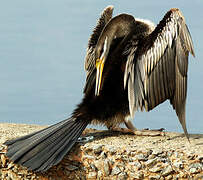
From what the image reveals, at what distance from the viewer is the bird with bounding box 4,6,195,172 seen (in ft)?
14.3

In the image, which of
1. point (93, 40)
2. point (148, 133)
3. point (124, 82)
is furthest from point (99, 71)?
point (148, 133)

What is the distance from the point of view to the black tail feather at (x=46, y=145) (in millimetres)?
4195

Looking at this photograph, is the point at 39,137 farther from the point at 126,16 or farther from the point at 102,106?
the point at 126,16

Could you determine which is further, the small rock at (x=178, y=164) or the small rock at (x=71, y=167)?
the small rock at (x=71, y=167)

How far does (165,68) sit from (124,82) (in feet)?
1.66

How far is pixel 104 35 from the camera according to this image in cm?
446

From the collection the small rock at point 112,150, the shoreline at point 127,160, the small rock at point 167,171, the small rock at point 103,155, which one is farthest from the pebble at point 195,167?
the small rock at point 103,155

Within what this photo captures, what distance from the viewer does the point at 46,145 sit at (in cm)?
434

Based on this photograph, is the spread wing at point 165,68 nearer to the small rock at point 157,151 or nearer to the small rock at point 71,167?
the small rock at point 157,151

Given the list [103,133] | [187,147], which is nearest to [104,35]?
[103,133]

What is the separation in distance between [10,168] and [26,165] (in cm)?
54

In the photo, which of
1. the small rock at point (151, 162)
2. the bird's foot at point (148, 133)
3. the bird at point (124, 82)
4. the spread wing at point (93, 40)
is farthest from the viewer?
the spread wing at point (93, 40)

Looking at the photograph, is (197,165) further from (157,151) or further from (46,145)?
(46,145)

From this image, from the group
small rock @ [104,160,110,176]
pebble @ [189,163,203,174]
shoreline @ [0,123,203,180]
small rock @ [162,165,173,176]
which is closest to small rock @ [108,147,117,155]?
shoreline @ [0,123,203,180]
